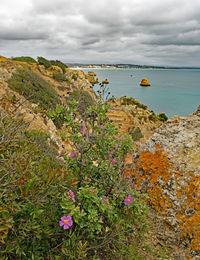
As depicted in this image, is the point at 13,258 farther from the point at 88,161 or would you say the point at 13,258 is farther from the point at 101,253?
A: the point at 88,161

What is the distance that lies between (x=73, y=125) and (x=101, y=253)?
1603mm

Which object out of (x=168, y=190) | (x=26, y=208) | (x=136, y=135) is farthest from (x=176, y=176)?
(x=136, y=135)

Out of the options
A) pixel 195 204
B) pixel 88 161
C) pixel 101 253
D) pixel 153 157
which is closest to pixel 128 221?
pixel 101 253

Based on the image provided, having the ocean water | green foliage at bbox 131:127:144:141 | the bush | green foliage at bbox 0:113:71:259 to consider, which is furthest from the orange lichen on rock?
green foliage at bbox 131:127:144:141

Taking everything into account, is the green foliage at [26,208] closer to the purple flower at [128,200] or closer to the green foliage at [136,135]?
the purple flower at [128,200]

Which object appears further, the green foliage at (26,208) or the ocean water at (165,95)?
the ocean water at (165,95)

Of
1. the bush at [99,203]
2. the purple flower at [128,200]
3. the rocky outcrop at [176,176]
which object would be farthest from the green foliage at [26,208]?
the rocky outcrop at [176,176]

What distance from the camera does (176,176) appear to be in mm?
3186

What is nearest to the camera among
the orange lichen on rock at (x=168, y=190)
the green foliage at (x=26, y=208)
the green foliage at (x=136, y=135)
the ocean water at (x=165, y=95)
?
the green foliage at (x=26, y=208)

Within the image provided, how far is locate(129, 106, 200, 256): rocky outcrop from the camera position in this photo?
271 centimetres

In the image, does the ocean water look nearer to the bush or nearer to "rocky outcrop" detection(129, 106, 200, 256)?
"rocky outcrop" detection(129, 106, 200, 256)

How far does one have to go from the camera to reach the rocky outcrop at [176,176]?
8.91 ft

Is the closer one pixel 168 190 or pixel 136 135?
pixel 168 190

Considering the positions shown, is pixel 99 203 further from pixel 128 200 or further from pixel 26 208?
pixel 26 208
